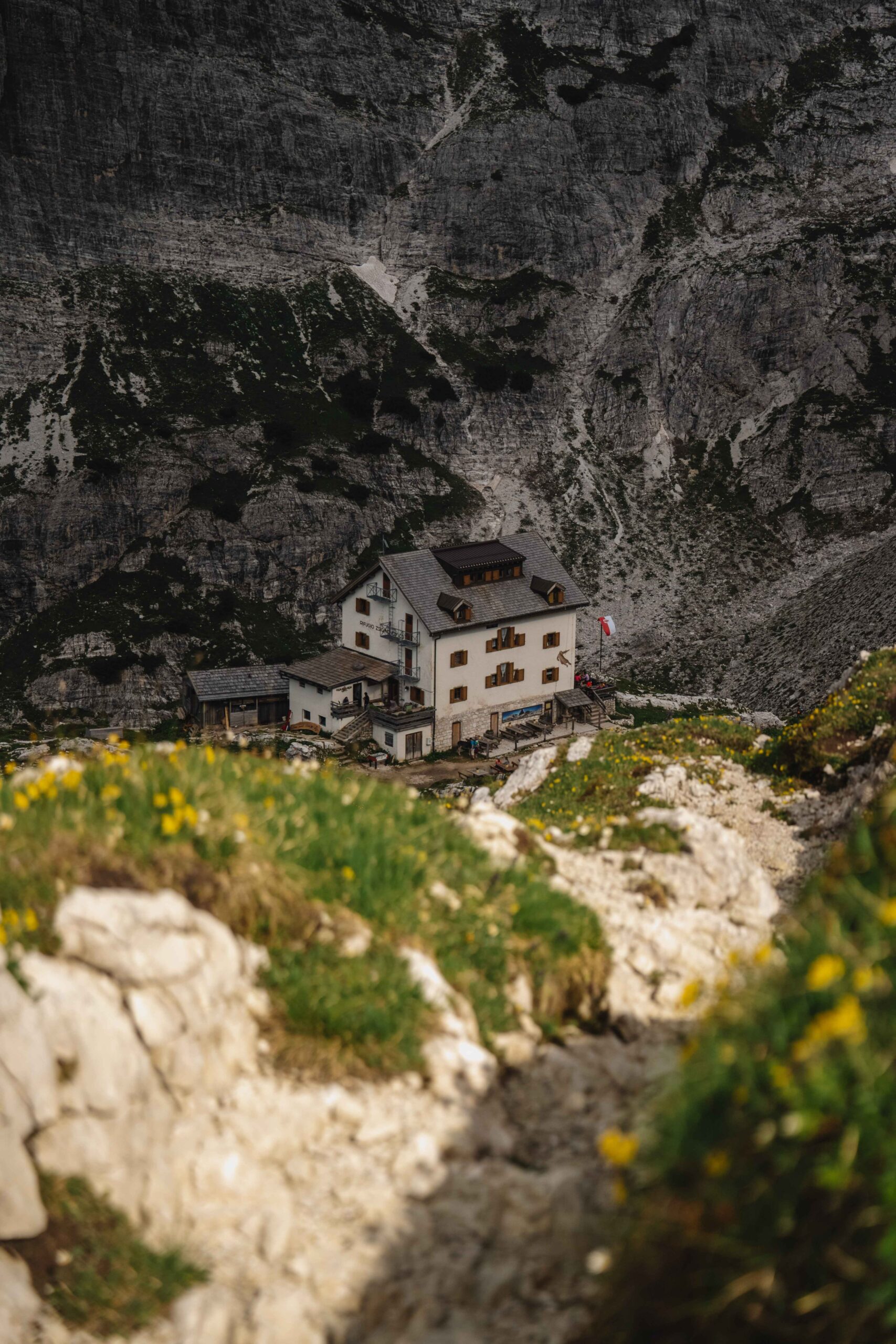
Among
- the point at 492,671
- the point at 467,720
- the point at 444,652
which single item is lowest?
the point at 467,720

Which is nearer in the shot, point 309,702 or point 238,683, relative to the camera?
point 309,702

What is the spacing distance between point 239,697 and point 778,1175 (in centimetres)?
6415

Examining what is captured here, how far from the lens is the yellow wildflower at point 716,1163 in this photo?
19.1ft

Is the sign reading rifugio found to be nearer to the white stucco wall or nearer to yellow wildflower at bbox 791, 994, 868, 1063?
the white stucco wall

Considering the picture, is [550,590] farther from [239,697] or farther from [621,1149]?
[621,1149]

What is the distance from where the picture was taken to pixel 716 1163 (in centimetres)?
582

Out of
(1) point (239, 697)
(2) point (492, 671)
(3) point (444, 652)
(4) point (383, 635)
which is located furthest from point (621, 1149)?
(1) point (239, 697)

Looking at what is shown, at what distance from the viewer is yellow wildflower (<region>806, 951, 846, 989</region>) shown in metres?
5.88

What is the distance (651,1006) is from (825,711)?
1475cm

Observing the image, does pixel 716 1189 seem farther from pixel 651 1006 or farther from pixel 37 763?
pixel 37 763

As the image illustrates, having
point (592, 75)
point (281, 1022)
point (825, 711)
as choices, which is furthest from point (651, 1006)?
point (592, 75)

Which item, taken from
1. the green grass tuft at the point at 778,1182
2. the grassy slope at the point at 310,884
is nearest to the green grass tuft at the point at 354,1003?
the grassy slope at the point at 310,884

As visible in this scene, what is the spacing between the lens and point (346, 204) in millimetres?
113875

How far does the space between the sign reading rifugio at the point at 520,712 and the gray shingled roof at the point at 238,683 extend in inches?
549
